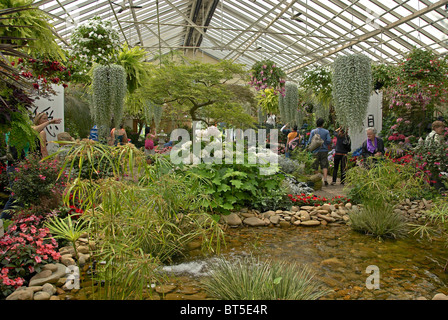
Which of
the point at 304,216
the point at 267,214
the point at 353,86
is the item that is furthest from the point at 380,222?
the point at 353,86

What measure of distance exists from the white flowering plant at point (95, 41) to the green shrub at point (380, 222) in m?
4.29

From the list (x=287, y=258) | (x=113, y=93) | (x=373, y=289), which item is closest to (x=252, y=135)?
(x=113, y=93)

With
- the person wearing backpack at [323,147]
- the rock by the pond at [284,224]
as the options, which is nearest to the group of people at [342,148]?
the person wearing backpack at [323,147]

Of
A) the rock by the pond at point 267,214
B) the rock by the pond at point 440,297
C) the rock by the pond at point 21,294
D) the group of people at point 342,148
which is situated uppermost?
the group of people at point 342,148

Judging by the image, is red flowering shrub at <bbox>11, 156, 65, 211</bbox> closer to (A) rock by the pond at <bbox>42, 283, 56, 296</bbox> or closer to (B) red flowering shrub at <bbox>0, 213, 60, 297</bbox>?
(B) red flowering shrub at <bbox>0, 213, 60, 297</bbox>

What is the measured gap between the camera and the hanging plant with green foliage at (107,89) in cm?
523

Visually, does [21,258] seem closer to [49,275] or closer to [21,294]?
[49,275]

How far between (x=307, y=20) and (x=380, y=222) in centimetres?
876

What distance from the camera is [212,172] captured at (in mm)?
4441

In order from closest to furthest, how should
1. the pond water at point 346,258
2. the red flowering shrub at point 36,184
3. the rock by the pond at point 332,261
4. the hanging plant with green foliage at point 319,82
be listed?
the pond water at point 346,258
the rock by the pond at point 332,261
the red flowering shrub at point 36,184
the hanging plant with green foliage at point 319,82

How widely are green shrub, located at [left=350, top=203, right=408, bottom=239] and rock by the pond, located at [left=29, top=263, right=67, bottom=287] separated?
3.25 meters

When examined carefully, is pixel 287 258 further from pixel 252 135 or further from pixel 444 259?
pixel 252 135

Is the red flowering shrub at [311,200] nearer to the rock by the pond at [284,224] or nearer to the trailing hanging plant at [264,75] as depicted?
the rock by the pond at [284,224]
